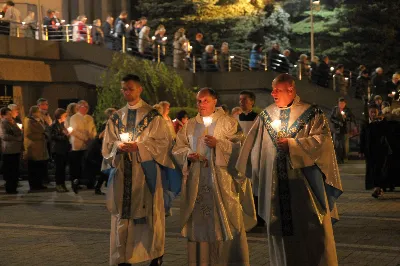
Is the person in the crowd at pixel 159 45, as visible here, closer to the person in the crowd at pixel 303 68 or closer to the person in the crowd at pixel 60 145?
the person in the crowd at pixel 303 68

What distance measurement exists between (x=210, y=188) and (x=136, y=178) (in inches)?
31.8

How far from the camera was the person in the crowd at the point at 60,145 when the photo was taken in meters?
18.3

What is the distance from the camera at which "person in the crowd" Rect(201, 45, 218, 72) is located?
31328mm

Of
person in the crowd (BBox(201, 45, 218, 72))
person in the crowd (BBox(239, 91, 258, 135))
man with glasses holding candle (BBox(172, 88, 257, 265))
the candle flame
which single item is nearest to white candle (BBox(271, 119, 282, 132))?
man with glasses holding candle (BBox(172, 88, 257, 265))

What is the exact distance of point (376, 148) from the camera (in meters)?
16.7

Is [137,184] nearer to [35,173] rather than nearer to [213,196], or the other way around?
[213,196]

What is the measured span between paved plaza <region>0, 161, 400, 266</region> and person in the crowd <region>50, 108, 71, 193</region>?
1002 millimetres

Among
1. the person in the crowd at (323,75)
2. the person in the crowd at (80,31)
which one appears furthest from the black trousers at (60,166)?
the person in the crowd at (323,75)

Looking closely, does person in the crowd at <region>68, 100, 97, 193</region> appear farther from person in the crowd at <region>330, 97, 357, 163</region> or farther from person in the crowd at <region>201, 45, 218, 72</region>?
person in the crowd at <region>201, 45, 218, 72</region>

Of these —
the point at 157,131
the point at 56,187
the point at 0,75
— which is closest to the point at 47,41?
the point at 0,75

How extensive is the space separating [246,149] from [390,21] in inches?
1515

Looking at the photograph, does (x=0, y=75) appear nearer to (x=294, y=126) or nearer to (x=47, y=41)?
(x=47, y=41)

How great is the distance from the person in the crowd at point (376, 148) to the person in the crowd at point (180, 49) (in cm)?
1456

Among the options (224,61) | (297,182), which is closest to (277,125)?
(297,182)
